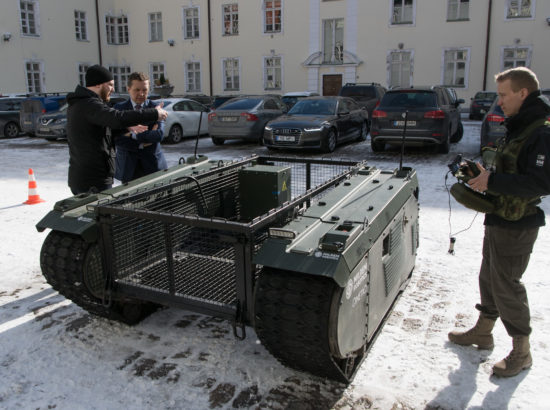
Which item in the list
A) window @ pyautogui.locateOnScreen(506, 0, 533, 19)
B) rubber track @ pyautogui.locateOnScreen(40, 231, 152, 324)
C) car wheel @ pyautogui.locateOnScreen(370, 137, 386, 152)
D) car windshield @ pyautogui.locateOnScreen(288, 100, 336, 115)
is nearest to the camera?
rubber track @ pyautogui.locateOnScreen(40, 231, 152, 324)

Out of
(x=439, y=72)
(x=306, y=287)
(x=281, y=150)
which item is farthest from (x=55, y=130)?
(x=439, y=72)

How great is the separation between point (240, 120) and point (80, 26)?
67.5 feet

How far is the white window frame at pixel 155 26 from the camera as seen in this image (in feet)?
101

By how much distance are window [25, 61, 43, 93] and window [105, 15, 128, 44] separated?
206 inches

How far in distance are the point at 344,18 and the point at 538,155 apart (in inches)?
980

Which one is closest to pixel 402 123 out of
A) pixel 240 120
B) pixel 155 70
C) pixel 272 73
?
pixel 240 120

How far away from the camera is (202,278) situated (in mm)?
3529

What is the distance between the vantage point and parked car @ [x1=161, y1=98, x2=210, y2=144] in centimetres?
1483

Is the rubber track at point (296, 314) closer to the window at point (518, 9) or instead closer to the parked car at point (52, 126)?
the parked car at point (52, 126)

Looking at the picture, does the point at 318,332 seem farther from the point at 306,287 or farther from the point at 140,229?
the point at 140,229

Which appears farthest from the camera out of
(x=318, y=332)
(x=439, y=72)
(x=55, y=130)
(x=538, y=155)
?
(x=439, y=72)

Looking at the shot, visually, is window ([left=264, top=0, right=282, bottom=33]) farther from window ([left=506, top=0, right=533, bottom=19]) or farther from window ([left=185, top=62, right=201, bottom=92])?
window ([left=506, top=0, right=533, bottom=19])

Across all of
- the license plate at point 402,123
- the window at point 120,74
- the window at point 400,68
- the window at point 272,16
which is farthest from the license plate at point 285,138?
the window at point 120,74

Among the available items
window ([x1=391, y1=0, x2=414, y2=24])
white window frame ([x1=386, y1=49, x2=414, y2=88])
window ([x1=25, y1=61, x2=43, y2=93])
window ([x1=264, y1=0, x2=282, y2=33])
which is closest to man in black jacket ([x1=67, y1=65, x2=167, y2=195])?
white window frame ([x1=386, y1=49, x2=414, y2=88])
